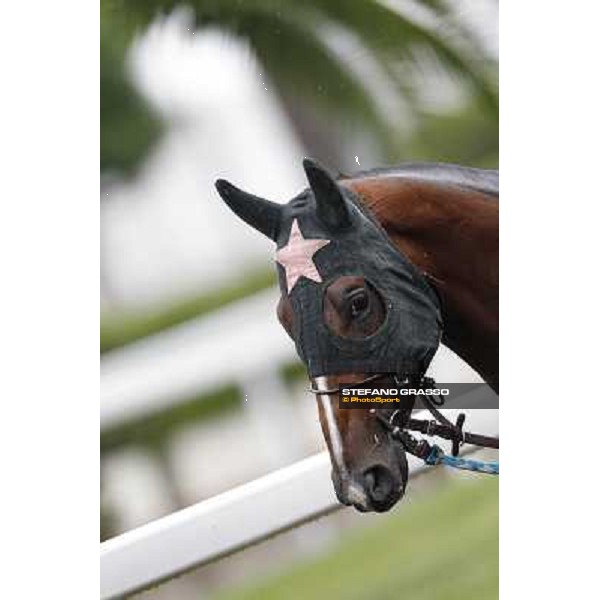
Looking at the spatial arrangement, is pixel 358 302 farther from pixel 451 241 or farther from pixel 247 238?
pixel 247 238

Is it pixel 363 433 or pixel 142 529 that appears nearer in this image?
pixel 363 433

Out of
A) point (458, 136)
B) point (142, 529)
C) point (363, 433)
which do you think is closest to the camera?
point (363, 433)

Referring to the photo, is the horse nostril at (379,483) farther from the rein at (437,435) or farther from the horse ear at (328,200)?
the horse ear at (328,200)

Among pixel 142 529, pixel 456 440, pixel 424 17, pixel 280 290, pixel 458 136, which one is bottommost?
pixel 142 529

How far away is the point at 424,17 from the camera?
3115 millimetres

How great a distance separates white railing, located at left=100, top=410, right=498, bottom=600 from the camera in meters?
3.13

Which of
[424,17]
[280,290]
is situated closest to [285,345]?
[280,290]

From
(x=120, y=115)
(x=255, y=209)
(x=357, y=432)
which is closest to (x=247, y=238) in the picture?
(x=255, y=209)

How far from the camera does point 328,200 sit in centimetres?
291

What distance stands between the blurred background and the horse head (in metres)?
0.15

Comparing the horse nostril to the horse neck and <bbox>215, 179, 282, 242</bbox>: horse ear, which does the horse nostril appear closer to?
the horse neck

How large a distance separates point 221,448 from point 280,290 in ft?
1.26

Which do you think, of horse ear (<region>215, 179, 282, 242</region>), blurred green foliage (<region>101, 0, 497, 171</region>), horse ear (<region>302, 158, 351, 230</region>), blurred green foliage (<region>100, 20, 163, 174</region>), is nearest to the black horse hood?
horse ear (<region>302, 158, 351, 230</region>)
